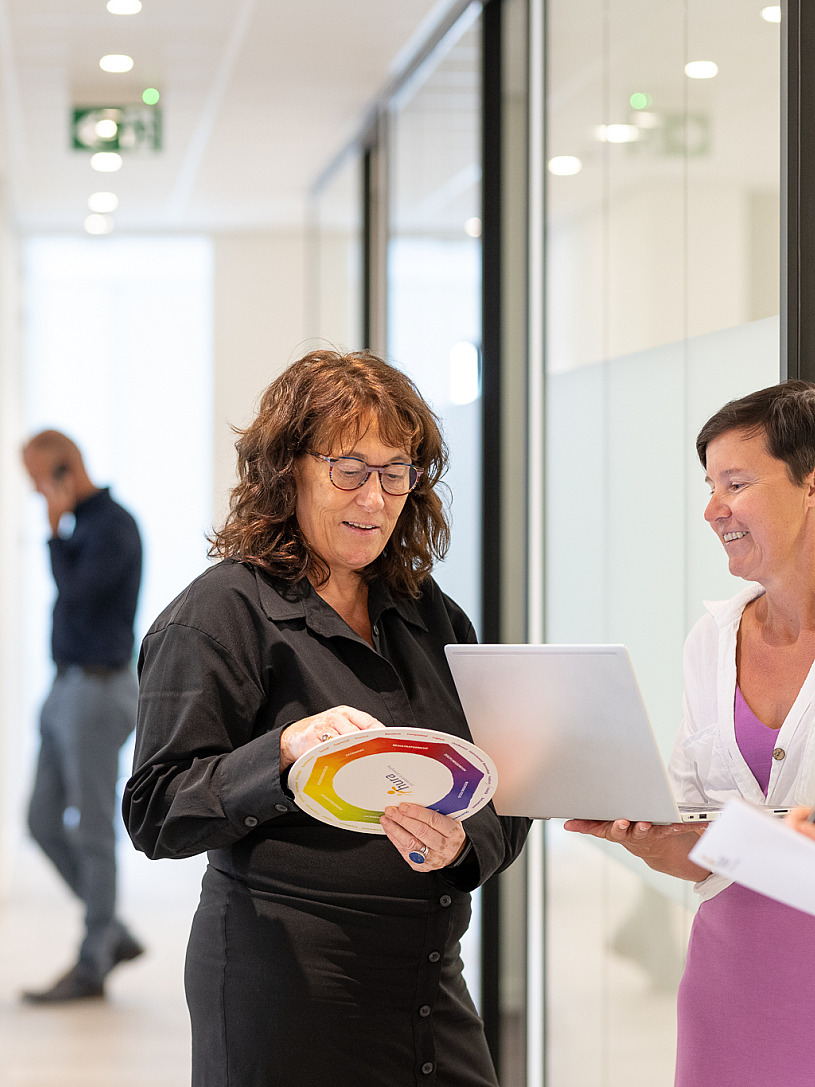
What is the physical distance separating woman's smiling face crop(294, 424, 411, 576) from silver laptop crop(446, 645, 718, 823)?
232 mm

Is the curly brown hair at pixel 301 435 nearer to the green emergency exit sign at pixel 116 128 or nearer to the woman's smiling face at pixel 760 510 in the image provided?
the woman's smiling face at pixel 760 510

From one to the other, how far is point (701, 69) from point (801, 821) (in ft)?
4.87

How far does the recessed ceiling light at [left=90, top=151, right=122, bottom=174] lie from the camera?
17.6 ft

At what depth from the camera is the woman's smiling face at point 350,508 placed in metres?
1.66

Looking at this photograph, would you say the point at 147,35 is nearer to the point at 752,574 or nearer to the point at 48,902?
the point at 752,574

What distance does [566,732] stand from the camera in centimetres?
148

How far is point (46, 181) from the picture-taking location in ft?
19.5

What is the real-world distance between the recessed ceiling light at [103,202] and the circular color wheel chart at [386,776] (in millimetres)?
5357

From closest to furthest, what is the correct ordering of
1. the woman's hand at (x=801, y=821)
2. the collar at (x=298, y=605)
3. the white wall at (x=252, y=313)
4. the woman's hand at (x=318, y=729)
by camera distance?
the woman's hand at (x=801, y=821) → the woman's hand at (x=318, y=729) → the collar at (x=298, y=605) → the white wall at (x=252, y=313)

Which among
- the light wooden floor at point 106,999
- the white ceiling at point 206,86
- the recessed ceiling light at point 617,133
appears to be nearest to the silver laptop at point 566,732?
the recessed ceiling light at point 617,133

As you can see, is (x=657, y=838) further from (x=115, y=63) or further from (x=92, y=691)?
(x=115, y=63)

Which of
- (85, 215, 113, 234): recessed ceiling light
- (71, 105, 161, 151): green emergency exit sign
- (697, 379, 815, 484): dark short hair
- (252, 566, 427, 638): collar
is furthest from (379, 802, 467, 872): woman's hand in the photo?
(85, 215, 113, 234): recessed ceiling light

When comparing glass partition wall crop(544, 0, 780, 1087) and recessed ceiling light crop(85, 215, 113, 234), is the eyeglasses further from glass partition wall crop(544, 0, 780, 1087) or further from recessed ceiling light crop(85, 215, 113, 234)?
recessed ceiling light crop(85, 215, 113, 234)

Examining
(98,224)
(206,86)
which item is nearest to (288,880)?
(206,86)
